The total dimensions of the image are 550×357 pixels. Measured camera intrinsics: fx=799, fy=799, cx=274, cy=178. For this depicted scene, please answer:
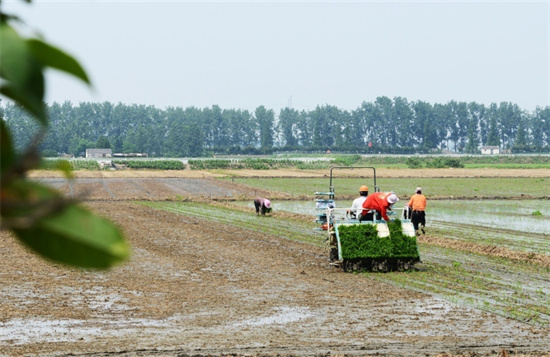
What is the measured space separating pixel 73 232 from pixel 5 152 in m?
0.12

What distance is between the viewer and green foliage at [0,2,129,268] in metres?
0.85

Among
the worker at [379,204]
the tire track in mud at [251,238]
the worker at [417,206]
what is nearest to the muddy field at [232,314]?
the tire track in mud at [251,238]

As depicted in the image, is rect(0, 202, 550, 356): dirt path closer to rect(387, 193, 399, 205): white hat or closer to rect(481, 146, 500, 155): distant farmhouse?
rect(387, 193, 399, 205): white hat

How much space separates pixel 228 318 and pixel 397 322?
8.52ft

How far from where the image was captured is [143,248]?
893 inches

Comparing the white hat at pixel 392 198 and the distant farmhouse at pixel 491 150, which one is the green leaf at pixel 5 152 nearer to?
the white hat at pixel 392 198

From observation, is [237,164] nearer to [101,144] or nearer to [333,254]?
[101,144]

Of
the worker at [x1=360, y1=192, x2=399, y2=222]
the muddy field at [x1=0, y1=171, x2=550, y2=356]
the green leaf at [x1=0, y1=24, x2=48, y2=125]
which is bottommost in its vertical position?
the muddy field at [x1=0, y1=171, x2=550, y2=356]

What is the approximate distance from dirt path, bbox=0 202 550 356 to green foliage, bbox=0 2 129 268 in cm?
933

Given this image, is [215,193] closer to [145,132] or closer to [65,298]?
[65,298]

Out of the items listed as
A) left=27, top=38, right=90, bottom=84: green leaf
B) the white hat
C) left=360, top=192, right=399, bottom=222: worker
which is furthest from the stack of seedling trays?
left=27, top=38, right=90, bottom=84: green leaf

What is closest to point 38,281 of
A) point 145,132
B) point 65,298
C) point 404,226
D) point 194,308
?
point 65,298

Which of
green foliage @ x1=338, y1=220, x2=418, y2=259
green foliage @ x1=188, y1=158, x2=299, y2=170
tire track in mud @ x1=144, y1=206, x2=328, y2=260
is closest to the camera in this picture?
green foliage @ x1=338, y1=220, x2=418, y2=259

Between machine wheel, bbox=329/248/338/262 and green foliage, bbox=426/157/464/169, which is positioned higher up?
machine wheel, bbox=329/248/338/262
